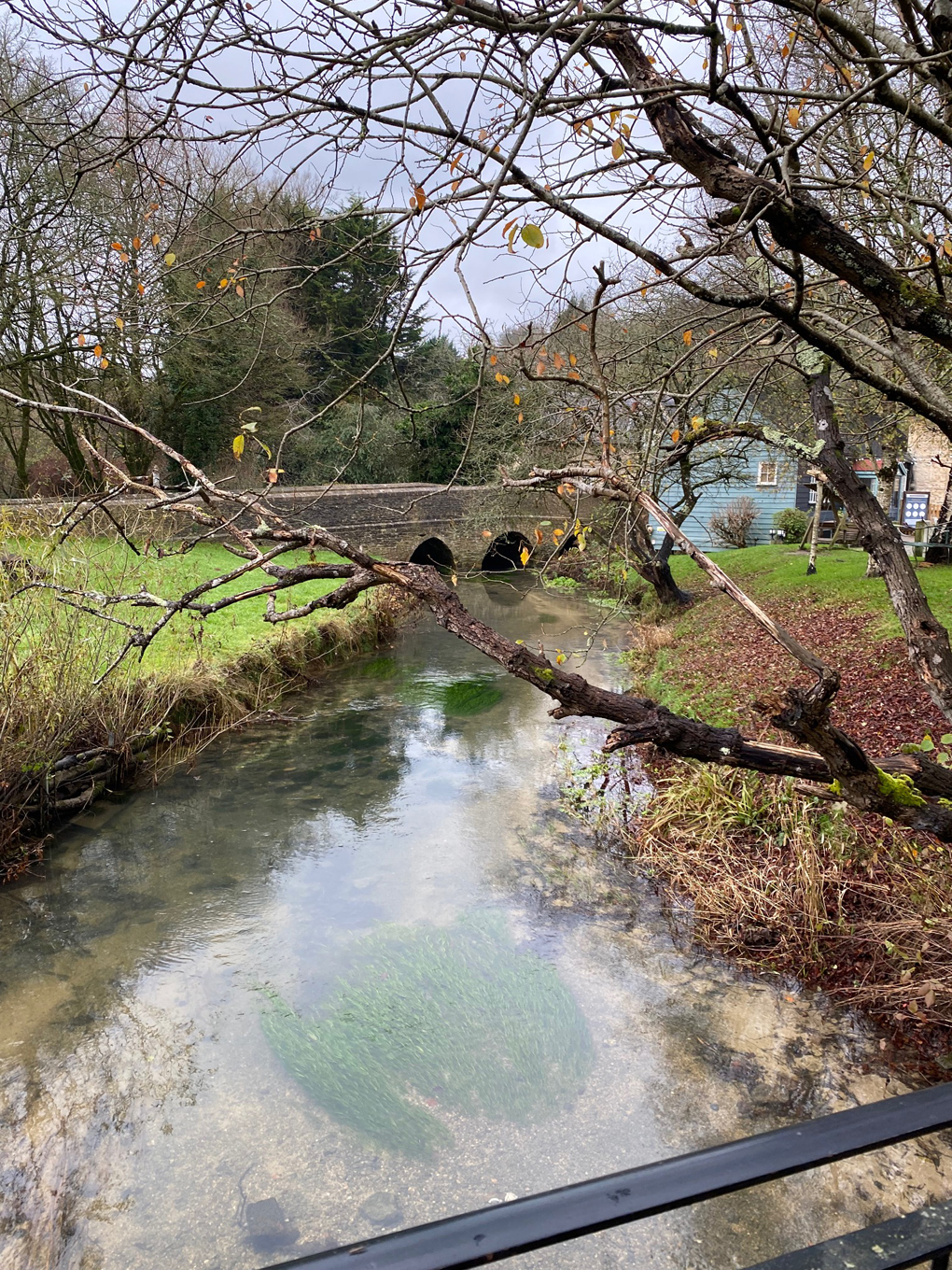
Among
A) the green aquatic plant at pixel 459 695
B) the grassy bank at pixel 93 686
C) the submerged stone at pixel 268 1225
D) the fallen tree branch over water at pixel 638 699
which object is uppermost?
the fallen tree branch over water at pixel 638 699

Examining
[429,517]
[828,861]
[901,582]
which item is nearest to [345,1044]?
[828,861]

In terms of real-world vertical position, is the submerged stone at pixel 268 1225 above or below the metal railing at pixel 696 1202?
below

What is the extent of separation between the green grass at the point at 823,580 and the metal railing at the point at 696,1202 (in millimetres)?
9017

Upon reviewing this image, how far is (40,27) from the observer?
2885 mm

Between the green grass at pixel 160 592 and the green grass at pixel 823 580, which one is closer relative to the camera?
the green grass at pixel 160 592

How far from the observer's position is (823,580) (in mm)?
14117

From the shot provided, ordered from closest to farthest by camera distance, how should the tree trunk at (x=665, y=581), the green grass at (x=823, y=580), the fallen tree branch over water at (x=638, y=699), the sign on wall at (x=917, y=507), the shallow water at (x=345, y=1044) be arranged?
1. the fallen tree branch over water at (x=638, y=699)
2. the shallow water at (x=345, y=1044)
3. the green grass at (x=823, y=580)
4. the tree trunk at (x=665, y=581)
5. the sign on wall at (x=917, y=507)

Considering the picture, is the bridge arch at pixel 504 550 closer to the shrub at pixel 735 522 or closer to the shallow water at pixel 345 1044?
the shrub at pixel 735 522

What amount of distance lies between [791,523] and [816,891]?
20.2 meters

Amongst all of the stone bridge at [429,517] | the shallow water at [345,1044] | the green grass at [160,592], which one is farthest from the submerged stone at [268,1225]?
the stone bridge at [429,517]

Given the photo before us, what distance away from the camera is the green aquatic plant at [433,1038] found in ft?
14.9

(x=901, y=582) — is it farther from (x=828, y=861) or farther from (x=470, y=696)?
(x=470, y=696)

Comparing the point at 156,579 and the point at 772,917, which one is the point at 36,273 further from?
the point at 772,917

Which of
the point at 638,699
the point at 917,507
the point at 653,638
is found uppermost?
the point at 917,507
